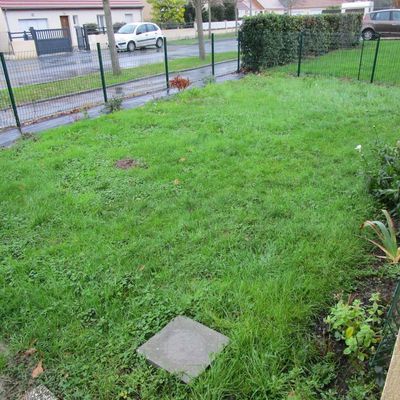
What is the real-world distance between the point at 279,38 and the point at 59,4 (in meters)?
23.6

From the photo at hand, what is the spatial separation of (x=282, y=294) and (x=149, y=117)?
5635 millimetres

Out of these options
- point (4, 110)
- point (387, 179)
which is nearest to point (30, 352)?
point (387, 179)

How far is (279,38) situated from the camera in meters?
13.6

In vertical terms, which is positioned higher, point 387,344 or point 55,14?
point 55,14

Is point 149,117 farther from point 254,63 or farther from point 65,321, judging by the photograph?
point 254,63

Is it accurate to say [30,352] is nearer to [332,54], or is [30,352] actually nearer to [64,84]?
[64,84]

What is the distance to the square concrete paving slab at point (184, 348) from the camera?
90.9 inches

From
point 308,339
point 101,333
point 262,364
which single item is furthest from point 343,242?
point 101,333

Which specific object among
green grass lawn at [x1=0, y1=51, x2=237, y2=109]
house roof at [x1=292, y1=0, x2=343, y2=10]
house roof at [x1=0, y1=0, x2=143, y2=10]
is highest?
house roof at [x1=0, y1=0, x2=143, y2=10]

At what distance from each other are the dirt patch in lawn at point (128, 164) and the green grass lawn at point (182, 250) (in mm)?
100

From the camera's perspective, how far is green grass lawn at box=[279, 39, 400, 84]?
448 inches

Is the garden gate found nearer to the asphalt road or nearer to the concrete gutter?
the asphalt road

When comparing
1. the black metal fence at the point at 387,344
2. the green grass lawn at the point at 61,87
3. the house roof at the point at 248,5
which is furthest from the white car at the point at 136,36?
the house roof at the point at 248,5

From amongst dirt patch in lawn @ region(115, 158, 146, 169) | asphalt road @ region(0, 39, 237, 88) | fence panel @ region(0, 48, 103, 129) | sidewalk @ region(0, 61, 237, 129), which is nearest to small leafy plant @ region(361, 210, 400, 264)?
dirt patch in lawn @ region(115, 158, 146, 169)
